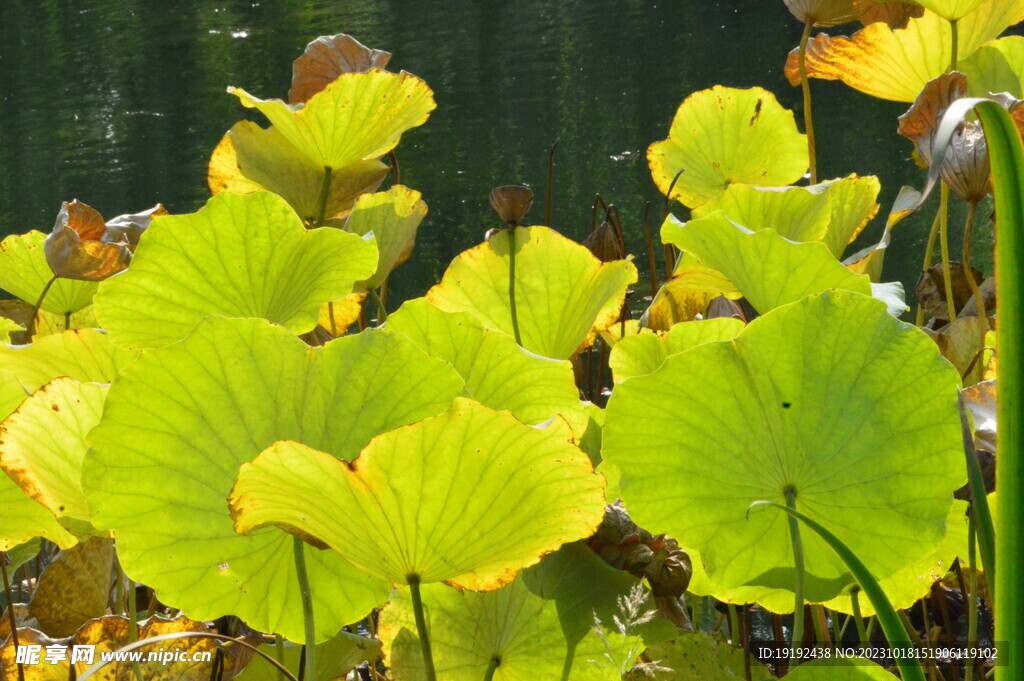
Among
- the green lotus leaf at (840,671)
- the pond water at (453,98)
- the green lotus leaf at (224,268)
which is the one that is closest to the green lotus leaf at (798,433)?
the green lotus leaf at (840,671)

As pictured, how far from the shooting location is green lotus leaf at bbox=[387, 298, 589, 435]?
357 mm

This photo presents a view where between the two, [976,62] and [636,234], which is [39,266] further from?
[636,234]

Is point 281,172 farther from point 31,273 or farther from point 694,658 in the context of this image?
point 694,658

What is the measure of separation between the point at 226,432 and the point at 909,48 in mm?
406

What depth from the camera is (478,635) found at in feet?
1.14

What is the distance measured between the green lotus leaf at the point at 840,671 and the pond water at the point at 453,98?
800 millimetres

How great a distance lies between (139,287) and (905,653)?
313 millimetres

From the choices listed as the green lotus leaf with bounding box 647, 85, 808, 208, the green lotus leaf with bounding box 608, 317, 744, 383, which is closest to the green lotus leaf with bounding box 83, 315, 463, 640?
the green lotus leaf with bounding box 608, 317, 744, 383

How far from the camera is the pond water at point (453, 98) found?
8.73 feet

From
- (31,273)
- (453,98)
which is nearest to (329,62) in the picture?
(31,273)

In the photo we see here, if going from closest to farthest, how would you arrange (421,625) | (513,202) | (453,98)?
1. (421,625)
2. (513,202)
3. (453,98)

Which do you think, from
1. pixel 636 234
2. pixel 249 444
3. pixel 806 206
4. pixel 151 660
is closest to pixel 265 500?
pixel 249 444

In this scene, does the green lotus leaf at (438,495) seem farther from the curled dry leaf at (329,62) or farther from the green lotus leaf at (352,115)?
the curled dry leaf at (329,62)

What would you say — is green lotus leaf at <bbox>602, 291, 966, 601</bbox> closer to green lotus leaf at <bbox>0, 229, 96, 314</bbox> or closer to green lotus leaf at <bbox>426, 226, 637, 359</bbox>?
green lotus leaf at <bbox>426, 226, 637, 359</bbox>
